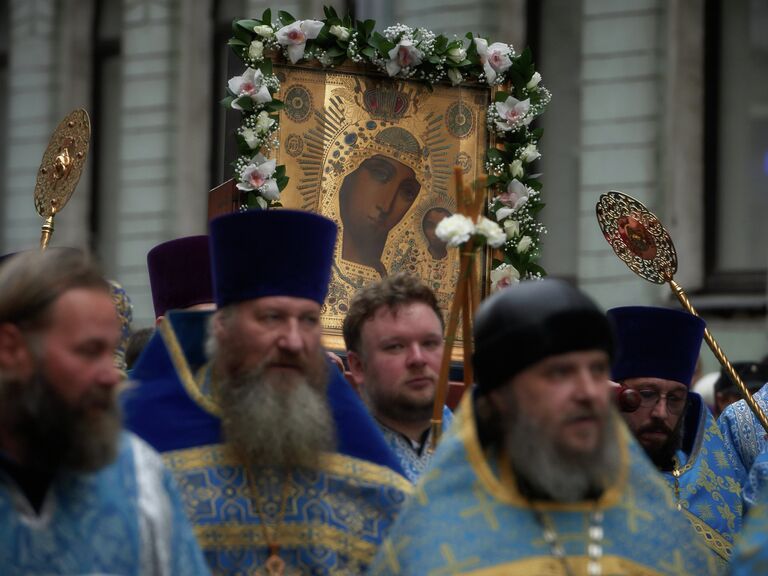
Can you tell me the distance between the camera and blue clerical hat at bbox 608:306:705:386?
6.63 meters

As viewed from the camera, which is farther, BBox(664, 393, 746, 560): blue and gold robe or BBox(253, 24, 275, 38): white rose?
BBox(253, 24, 275, 38): white rose

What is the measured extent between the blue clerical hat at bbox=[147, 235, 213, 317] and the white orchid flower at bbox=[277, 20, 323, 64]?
1.01m

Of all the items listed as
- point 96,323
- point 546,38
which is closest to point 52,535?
point 96,323

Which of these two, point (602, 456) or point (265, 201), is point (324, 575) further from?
point (265, 201)

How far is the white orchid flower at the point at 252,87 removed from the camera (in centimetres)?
677

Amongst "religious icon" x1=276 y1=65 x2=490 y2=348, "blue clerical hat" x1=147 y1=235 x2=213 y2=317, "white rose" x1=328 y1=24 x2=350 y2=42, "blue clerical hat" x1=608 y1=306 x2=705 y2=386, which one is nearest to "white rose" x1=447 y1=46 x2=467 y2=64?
"religious icon" x1=276 y1=65 x2=490 y2=348

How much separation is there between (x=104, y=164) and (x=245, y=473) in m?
15.2

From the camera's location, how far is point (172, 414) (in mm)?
4789

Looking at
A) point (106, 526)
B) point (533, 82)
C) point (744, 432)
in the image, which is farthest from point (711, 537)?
point (106, 526)

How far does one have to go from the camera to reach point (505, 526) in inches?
160

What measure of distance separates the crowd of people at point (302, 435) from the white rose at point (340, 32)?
3.89 ft

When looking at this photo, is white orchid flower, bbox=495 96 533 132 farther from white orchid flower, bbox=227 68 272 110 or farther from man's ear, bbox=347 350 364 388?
man's ear, bbox=347 350 364 388

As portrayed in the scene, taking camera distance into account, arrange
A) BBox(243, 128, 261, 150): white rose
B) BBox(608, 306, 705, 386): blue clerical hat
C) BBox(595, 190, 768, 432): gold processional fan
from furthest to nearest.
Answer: BBox(595, 190, 768, 432): gold processional fan
BBox(243, 128, 261, 150): white rose
BBox(608, 306, 705, 386): blue clerical hat

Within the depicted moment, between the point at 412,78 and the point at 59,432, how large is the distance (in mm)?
3649
